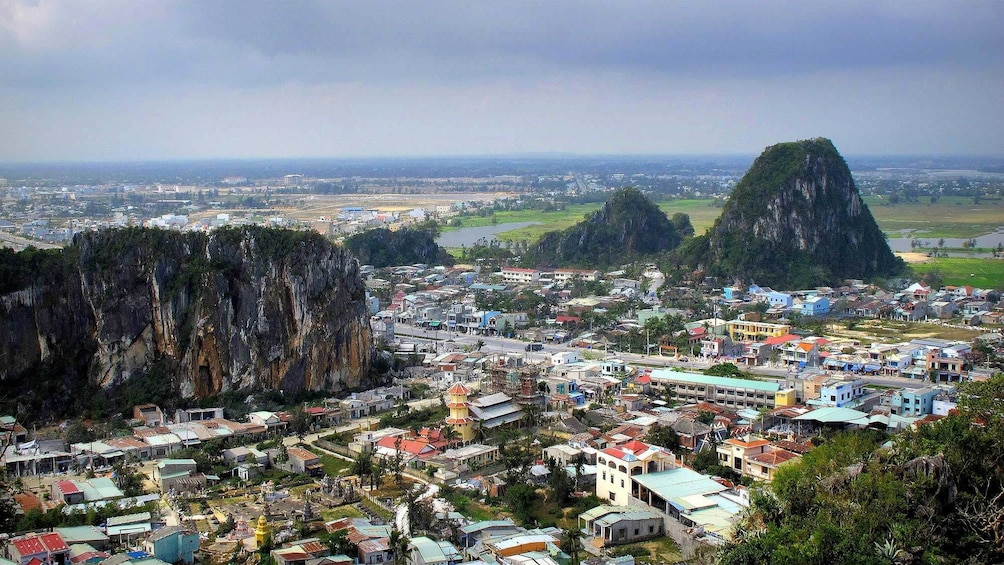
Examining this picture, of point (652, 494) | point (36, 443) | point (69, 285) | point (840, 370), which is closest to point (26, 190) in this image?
point (69, 285)

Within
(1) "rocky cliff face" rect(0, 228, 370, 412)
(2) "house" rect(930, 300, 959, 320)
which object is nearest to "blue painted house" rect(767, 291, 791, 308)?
(2) "house" rect(930, 300, 959, 320)

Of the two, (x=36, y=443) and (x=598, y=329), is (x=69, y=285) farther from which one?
(x=598, y=329)

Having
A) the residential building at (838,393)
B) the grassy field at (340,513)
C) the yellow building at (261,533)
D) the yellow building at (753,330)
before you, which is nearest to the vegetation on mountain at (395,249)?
the yellow building at (753,330)

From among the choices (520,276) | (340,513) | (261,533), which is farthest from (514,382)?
(520,276)

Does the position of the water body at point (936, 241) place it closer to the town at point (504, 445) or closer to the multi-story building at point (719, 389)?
the town at point (504, 445)

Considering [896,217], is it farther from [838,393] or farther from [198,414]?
[198,414]

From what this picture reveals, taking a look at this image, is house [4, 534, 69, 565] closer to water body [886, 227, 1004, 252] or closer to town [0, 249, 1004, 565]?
town [0, 249, 1004, 565]

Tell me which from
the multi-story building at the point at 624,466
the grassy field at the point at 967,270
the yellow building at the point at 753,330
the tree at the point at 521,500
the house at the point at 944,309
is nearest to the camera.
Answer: the tree at the point at 521,500
